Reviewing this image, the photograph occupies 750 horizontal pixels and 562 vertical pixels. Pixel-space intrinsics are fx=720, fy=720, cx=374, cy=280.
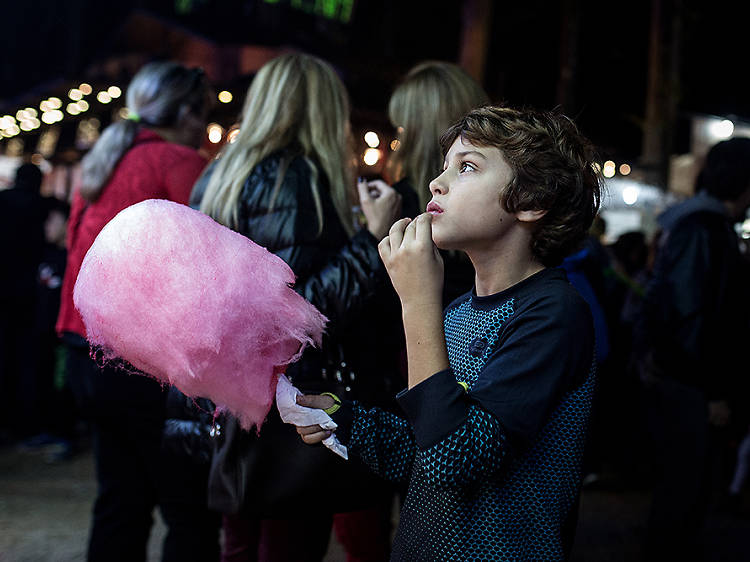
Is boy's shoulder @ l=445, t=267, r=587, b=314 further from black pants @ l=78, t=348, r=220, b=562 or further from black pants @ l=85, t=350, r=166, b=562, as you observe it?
black pants @ l=85, t=350, r=166, b=562

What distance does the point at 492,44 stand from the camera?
486 inches

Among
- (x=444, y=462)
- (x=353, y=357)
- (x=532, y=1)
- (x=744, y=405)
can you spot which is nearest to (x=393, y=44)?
(x=532, y=1)

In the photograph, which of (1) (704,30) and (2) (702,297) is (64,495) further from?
(1) (704,30)

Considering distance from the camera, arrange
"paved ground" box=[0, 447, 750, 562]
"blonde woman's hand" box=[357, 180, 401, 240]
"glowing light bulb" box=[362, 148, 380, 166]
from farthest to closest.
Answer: "glowing light bulb" box=[362, 148, 380, 166] < "paved ground" box=[0, 447, 750, 562] < "blonde woman's hand" box=[357, 180, 401, 240]

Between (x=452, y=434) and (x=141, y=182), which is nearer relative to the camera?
(x=452, y=434)

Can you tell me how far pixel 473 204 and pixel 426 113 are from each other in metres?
0.99

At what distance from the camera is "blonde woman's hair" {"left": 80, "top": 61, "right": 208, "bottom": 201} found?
235cm

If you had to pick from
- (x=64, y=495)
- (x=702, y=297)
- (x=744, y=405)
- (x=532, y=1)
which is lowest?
(x=64, y=495)

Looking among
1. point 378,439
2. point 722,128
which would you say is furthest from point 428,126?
point 722,128

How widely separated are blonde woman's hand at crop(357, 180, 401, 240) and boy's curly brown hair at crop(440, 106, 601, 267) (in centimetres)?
44

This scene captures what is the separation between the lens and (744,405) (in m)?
4.77

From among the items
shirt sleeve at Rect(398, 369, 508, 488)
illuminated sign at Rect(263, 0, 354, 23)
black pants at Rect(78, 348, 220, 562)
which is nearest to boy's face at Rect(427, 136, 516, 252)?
shirt sleeve at Rect(398, 369, 508, 488)

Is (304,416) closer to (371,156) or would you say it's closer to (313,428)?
(313,428)

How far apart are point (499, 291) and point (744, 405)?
13.5 feet
